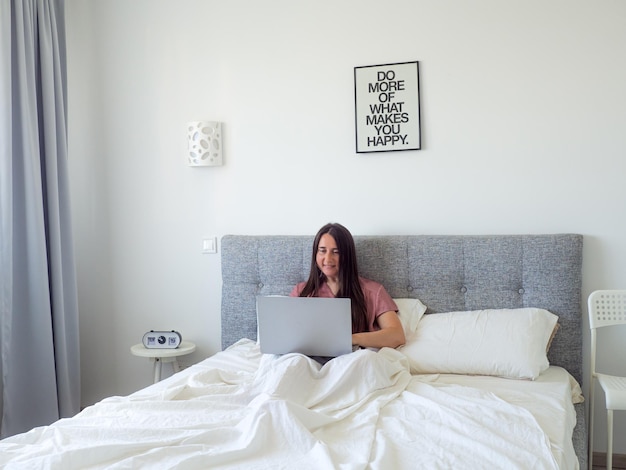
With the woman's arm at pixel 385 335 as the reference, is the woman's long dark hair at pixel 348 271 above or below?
above

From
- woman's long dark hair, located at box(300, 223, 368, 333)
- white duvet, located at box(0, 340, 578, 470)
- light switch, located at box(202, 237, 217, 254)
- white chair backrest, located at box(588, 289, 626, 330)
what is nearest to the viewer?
white duvet, located at box(0, 340, 578, 470)

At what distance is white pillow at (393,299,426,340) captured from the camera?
8.53ft

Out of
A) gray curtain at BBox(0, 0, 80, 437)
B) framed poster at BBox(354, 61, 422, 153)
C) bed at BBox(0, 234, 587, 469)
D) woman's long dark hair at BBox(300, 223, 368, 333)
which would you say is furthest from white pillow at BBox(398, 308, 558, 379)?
gray curtain at BBox(0, 0, 80, 437)

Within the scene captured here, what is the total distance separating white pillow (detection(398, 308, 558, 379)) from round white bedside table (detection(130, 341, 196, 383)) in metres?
1.15

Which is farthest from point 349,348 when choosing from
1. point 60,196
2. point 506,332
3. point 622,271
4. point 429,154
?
point 60,196

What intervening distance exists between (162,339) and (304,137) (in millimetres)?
1230

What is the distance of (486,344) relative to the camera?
2.41 meters

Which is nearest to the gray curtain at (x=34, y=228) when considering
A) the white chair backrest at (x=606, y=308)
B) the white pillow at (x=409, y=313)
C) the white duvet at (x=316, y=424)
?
the white duvet at (x=316, y=424)

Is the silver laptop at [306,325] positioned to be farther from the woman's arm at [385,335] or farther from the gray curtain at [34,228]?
the gray curtain at [34,228]

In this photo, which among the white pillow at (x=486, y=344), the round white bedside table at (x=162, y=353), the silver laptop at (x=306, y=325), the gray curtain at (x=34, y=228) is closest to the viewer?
the silver laptop at (x=306, y=325)

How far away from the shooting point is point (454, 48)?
2.77 meters

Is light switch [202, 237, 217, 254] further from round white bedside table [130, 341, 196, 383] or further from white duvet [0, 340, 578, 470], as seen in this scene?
white duvet [0, 340, 578, 470]

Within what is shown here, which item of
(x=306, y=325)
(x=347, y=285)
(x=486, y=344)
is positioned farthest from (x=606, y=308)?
(x=306, y=325)

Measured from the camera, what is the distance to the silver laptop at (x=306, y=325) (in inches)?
85.6
